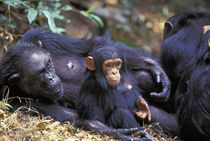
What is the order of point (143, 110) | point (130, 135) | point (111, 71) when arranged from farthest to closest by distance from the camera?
point (143, 110) < point (111, 71) < point (130, 135)

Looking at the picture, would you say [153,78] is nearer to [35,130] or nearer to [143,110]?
[143,110]

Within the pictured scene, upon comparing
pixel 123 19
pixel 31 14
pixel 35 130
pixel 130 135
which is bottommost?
pixel 130 135

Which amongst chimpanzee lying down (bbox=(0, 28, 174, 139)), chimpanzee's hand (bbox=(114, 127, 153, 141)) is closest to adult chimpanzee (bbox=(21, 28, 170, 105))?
chimpanzee lying down (bbox=(0, 28, 174, 139))

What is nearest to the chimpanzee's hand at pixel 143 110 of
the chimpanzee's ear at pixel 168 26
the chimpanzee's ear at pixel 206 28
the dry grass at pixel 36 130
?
the dry grass at pixel 36 130

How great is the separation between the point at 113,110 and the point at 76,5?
19.0ft

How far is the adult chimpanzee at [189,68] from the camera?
4.24 meters

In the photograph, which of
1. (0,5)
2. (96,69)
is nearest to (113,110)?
(96,69)

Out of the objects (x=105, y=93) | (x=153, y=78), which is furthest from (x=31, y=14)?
(x=153, y=78)

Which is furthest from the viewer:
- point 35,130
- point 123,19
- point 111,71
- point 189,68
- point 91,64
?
point 123,19

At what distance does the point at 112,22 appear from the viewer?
1124 centimetres

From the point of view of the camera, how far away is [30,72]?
4688mm

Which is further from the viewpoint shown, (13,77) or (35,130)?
(13,77)

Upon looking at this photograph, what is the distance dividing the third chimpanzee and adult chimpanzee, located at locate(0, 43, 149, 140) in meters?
0.22

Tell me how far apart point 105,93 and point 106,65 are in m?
0.39
